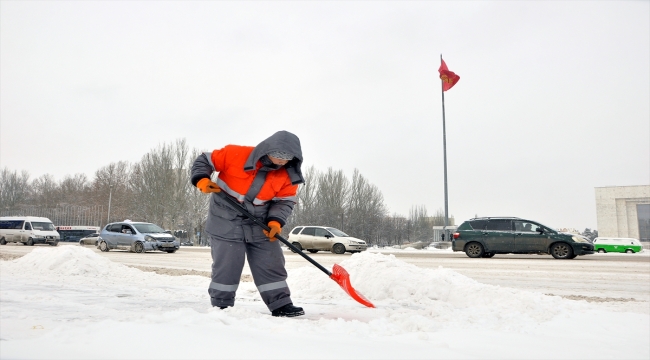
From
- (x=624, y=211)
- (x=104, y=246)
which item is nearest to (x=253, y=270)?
(x=104, y=246)

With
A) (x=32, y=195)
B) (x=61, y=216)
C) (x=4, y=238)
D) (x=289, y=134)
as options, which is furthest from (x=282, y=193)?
(x=32, y=195)

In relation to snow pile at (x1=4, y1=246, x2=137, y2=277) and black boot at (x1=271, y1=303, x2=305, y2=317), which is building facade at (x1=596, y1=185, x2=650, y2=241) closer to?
snow pile at (x1=4, y1=246, x2=137, y2=277)

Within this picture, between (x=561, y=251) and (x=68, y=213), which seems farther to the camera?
(x=68, y=213)

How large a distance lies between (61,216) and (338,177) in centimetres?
3027

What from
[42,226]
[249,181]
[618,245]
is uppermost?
[249,181]

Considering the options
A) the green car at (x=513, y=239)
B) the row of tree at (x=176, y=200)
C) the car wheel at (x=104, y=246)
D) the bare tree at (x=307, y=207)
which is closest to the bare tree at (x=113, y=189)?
the row of tree at (x=176, y=200)

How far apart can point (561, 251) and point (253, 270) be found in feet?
44.4

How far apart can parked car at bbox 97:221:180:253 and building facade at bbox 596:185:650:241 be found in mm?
41913

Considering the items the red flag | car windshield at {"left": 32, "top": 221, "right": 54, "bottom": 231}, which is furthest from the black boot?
car windshield at {"left": 32, "top": 221, "right": 54, "bottom": 231}

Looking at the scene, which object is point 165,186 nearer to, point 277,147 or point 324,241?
point 324,241

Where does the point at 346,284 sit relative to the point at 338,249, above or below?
above

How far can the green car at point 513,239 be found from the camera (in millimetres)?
14555

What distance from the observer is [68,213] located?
165 ft

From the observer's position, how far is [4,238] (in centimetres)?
2711
